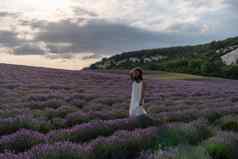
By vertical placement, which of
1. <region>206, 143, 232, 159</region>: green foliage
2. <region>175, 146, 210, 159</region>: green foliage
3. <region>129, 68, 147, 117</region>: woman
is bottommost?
<region>206, 143, 232, 159</region>: green foliage

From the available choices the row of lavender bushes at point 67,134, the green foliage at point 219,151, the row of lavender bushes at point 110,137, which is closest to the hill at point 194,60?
the row of lavender bushes at point 67,134

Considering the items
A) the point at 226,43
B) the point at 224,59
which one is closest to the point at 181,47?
the point at 226,43

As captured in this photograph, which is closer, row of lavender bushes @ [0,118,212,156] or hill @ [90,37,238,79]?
row of lavender bushes @ [0,118,212,156]

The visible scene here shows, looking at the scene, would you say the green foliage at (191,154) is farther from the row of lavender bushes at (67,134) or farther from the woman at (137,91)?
the woman at (137,91)

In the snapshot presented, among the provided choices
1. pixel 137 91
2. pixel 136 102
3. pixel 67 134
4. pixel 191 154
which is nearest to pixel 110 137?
pixel 67 134

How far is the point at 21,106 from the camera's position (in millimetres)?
9164

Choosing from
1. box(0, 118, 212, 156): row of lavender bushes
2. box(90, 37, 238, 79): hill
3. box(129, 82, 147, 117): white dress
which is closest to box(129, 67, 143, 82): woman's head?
box(129, 82, 147, 117): white dress

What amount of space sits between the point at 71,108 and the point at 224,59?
7650cm

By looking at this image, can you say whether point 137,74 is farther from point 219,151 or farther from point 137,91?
point 219,151

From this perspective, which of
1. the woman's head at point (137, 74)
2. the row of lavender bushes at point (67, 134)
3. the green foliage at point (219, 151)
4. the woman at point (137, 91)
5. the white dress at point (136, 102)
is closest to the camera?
the green foliage at point (219, 151)

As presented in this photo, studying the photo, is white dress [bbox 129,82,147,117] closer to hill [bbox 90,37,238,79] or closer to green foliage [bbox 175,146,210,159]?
green foliage [bbox 175,146,210,159]

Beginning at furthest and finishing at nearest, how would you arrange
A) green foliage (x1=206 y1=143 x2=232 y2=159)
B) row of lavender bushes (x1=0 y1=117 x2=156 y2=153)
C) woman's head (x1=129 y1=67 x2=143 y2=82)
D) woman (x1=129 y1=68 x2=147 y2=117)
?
woman's head (x1=129 y1=67 x2=143 y2=82), woman (x1=129 y1=68 x2=147 y2=117), row of lavender bushes (x1=0 y1=117 x2=156 y2=153), green foliage (x1=206 y1=143 x2=232 y2=159)

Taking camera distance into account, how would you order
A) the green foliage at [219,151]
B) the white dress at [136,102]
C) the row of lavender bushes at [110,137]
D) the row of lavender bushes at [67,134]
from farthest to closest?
the white dress at [136,102], the row of lavender bushes at [67,134], the row of lavender bushes at [110,137], the green foliage at [219,151]

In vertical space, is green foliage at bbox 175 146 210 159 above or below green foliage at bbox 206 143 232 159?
above
